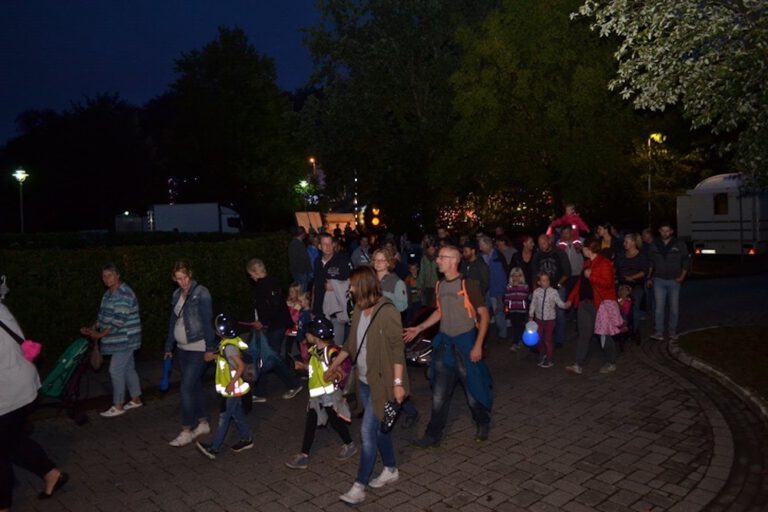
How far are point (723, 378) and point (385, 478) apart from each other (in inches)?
233

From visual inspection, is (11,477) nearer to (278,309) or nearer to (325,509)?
(325,509)

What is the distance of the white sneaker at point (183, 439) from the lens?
735cm

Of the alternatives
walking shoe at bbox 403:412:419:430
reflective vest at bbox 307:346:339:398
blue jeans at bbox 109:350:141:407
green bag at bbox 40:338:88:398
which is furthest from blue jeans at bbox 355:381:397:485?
green bag at bbox 40:338:88:398

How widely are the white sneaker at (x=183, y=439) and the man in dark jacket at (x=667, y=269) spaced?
28.3 ft

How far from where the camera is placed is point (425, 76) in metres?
33.7

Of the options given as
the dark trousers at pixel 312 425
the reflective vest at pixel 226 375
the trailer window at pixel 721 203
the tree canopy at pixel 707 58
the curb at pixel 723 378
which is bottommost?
the curb at pixel 723 378

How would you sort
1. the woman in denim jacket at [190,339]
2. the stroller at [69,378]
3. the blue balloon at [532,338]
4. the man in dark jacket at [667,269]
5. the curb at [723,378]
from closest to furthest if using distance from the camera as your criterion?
the woman in denim jacket at [190,339], the stroller at [69,378], the curb at [723,378], the blue balloon at [532,338], the man in dark jacket at [667,269]

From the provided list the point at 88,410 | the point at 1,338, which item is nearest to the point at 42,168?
the point at 88,410

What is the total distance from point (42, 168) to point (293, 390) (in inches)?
1896

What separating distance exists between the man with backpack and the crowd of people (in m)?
0.01

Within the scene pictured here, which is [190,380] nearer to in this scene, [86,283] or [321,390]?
[321,390]

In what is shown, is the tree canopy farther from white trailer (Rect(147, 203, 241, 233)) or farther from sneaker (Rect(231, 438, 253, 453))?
white trailer (Rect(147, 203, 241, 233))

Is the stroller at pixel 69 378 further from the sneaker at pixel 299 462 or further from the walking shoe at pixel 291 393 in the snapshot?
the sneaker at pixel 299 462

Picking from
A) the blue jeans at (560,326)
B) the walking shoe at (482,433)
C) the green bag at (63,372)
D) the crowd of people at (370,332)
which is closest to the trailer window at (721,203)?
the crowd of people at (370,332)
